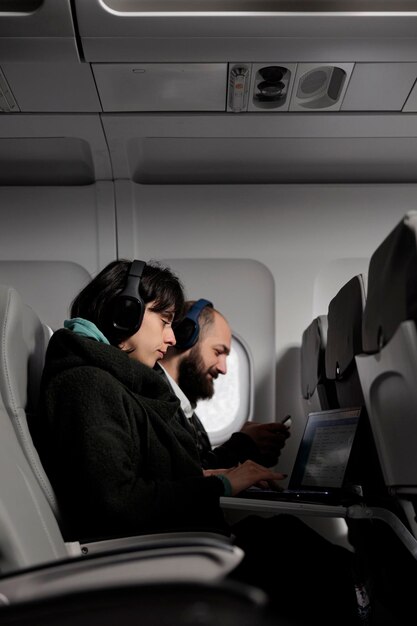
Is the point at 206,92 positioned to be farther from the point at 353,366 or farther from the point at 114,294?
the point at 353,366

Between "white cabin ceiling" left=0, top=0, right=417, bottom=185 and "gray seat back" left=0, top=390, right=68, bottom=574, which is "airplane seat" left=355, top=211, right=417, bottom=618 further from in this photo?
"white cabin ceiling" left=0, top=0, right=417, bottom=185

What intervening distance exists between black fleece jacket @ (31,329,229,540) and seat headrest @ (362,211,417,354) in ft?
1.88

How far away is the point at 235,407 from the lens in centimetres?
347

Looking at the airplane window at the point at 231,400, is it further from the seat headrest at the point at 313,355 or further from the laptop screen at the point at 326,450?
the laptop screen at the point at 326,450

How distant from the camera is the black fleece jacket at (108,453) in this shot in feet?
5.77

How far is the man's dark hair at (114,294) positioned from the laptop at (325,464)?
579 mm

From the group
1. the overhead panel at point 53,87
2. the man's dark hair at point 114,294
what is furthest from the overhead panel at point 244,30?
the man's dark hair at point 114,294

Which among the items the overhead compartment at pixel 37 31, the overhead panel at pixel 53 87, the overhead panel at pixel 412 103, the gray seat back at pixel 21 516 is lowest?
the gray seat back at pixel 21 516

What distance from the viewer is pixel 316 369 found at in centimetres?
289

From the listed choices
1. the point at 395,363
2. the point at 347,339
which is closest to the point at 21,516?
the point at 395,363

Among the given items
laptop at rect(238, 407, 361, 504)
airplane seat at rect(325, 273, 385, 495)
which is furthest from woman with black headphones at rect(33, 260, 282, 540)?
airplane seat at rect(325, 273, 385, 495)

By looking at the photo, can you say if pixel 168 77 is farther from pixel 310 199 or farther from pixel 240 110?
pixel 310 199

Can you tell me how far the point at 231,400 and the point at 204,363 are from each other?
1.10 ft

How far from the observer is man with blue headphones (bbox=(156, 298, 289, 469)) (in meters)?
3.13
